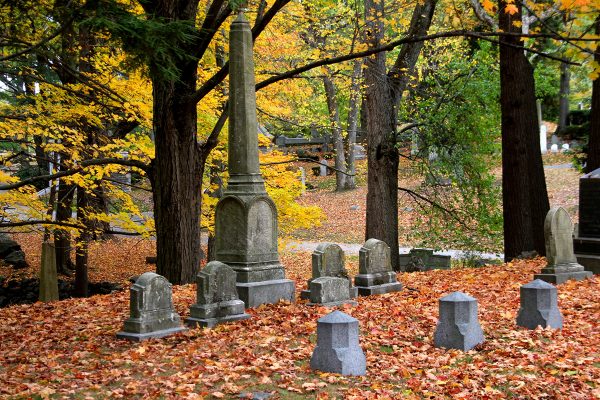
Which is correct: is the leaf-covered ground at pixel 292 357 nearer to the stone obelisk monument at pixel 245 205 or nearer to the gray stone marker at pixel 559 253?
the stone obelisk monument at pixel 245 205

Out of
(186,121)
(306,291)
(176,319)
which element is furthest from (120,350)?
(186,121)

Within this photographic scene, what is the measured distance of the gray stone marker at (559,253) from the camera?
12.1m

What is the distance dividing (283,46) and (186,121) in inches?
285

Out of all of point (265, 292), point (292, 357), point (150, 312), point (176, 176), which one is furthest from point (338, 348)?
point (176, 176)

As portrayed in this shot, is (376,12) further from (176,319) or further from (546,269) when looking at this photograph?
(176,319)

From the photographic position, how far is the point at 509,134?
614 inches

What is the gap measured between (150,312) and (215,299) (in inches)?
38.6

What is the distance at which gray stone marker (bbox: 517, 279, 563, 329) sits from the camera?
8.65 m

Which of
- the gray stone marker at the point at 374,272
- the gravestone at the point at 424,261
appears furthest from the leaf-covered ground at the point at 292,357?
the gravestone at the point at 424,261

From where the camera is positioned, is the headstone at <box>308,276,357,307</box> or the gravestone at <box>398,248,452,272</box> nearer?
the headstone at <box>308,276,357,307</box>

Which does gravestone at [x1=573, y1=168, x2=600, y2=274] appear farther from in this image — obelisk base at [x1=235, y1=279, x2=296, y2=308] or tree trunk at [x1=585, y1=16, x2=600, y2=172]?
obelisk base at [x1=235, y1=279, x2=296, y2=308]

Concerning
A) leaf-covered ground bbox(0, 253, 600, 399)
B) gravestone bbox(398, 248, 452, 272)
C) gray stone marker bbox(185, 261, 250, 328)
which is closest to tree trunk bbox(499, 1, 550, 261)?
gravestone bbox(398, 248, 452, 272)

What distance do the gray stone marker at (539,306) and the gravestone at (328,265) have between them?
9.29 ft

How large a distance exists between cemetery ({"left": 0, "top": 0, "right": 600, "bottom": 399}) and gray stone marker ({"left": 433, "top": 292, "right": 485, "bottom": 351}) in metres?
0.02
